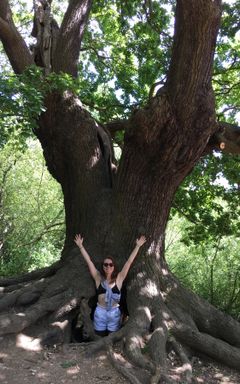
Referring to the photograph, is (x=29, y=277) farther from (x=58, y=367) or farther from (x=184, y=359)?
(x=184, y=359)

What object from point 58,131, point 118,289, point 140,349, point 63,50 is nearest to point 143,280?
point 118,289

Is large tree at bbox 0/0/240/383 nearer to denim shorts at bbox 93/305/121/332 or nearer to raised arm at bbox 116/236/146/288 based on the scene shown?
denim shorts at bbox 93/305/121/332

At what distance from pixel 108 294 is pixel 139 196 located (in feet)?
5.43

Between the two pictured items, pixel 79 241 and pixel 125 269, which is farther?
pixel 79 241

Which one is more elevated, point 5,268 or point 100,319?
point 100,319

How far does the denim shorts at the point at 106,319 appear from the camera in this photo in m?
6.00

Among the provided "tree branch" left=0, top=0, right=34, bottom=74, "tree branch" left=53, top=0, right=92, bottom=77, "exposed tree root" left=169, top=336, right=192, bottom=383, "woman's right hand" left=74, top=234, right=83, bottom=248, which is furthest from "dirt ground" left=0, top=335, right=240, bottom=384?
"tree branch" left=53, top=0, right=92, bottom=77

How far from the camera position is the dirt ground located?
4.76 meters

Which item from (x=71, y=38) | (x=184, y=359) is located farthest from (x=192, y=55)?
(x=184, y=359)

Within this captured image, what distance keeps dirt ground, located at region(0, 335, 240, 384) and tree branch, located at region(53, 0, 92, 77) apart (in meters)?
4.96

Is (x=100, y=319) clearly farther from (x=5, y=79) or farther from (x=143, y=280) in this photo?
(x=5, y=79)

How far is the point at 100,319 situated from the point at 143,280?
88 cm

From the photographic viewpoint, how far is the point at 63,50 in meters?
8.22

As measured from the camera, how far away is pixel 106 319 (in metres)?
6.00
